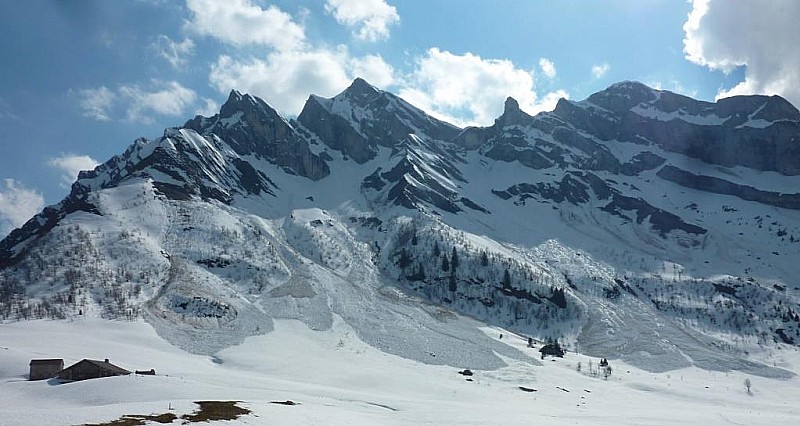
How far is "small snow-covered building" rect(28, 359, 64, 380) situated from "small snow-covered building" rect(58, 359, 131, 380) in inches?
44.4

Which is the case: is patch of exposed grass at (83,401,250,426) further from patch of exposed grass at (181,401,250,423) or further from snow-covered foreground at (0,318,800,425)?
snow-covered foreground at (0,318,800,425)

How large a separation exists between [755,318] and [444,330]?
326 feet

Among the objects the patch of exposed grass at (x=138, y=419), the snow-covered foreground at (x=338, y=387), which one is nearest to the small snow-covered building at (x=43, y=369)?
the snow-covered foreground at (x=338, y=387)

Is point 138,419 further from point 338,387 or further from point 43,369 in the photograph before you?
point 338,387

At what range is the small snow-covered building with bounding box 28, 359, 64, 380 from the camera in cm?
6425

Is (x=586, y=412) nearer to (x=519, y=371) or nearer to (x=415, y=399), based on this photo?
(x=415, y=399)

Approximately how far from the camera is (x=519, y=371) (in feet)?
357

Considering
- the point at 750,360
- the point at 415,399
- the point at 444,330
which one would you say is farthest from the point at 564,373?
the point at 750,360

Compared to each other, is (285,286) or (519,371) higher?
(285,286)

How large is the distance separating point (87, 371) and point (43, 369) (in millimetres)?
4899

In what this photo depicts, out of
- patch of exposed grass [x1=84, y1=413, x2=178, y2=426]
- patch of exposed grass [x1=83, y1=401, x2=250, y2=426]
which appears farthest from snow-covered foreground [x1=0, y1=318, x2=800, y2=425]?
patch of exposed grass [x1=83, y1=401, x2=250, y2=426]

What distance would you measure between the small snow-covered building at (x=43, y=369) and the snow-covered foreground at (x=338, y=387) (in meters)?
1.85

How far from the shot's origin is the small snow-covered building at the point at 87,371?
209 ft

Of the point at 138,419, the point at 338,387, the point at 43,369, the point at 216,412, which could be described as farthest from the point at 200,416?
the point at 338,387
